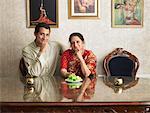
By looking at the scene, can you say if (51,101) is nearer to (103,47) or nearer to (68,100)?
(68,100)

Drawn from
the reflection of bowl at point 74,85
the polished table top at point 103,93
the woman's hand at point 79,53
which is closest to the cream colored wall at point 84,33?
the woman's hand at point 79,53

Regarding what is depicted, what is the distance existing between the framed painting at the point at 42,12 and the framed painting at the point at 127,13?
2.54ft

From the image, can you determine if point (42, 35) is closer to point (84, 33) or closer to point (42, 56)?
point (42, 56)

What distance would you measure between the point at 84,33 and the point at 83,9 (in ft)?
1.03

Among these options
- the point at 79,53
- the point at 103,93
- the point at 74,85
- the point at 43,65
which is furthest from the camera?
the point at 43,65

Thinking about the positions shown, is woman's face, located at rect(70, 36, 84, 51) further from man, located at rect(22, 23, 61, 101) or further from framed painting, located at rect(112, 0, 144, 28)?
framed painting, located at rect(112, 0, 144, 28)

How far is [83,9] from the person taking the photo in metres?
4.27

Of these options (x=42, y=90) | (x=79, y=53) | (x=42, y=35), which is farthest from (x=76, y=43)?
(x=42, y=90)

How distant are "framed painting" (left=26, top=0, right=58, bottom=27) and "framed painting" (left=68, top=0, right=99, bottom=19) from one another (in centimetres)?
21

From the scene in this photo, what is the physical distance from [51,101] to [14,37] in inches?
81.1

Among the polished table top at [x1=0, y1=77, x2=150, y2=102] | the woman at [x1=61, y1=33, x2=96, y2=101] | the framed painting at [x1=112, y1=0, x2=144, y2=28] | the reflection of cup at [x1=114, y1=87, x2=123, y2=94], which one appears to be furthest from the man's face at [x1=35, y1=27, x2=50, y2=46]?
the reflection of cup at [x1=114, y1=87, x2=123, y2=94]

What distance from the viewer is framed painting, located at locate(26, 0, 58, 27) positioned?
13.9 feet

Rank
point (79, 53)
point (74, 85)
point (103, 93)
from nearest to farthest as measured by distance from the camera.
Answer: point (103, 93), point (74, 85), point (79, 53)

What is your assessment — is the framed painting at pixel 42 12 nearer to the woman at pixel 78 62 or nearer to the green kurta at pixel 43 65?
the green kurta at pixel 43 65
